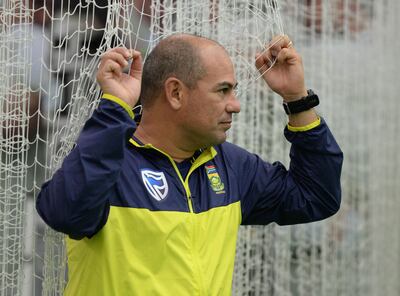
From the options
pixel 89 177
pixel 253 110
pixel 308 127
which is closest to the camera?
pixel 89 177

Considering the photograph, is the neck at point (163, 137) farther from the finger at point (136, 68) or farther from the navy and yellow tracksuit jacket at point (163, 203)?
the finger at point (136, 68)

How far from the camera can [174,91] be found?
249 centimetres

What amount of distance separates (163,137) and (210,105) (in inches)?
7.3

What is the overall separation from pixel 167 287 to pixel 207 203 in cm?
32

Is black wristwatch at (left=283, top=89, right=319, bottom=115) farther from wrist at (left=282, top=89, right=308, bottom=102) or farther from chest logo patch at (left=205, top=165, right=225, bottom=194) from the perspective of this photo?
chest logo patch at (left=205, top=165, right=225, bottom=194)

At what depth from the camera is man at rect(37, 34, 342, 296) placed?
2.15 metres

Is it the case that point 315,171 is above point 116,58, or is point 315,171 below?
below

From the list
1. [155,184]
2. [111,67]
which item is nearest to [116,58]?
[111,67]

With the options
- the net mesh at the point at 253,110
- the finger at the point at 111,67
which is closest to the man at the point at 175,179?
the finger at the point at 111,67

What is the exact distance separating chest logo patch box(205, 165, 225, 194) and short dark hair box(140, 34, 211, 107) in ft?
0.95

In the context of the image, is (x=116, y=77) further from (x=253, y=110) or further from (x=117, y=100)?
(x=253, y=110)

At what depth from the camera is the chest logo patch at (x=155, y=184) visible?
2363 mm

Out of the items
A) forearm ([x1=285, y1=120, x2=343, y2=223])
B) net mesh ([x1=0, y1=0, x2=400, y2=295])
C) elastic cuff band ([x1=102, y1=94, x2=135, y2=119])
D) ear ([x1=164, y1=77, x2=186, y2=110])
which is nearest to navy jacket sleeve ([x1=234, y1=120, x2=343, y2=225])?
forearm ([x1=285, y1=120, x2=343, y2=223])

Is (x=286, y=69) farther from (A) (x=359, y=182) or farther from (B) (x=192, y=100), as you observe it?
(A) (x=359, y=182)
